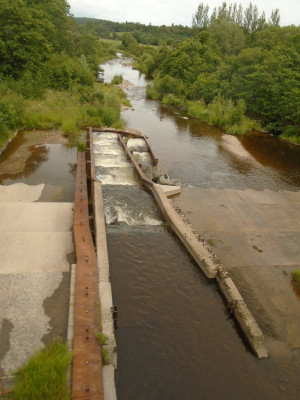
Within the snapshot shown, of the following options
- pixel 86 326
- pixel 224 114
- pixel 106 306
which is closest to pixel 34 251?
pixel 106 306

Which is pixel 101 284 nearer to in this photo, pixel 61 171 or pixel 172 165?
pixel 61 171

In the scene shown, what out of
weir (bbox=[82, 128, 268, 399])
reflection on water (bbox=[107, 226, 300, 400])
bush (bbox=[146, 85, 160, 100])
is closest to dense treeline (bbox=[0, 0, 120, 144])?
weir (bbox=[82, 128, 268, 399])

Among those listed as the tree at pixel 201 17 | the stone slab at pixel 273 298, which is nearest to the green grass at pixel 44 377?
the stone slab at pixel 273 298

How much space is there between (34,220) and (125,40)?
8881 cm

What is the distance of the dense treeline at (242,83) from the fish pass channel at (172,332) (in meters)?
15.0

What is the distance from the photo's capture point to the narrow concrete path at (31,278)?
383cm

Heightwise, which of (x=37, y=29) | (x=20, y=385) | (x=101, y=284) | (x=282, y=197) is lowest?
(x=282, y=197)

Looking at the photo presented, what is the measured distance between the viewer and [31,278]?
189 inches

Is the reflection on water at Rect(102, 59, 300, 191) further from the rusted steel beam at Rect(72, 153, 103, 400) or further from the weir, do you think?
the rusted steel beam at Rect(72, 153, 103, 400)

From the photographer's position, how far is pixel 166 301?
18.3 ft

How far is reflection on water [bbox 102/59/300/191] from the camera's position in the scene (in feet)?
41.8

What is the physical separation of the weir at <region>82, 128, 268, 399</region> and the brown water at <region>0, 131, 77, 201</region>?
1025 mm

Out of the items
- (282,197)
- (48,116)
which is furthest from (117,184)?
(48,116)

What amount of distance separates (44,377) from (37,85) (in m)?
18.6
